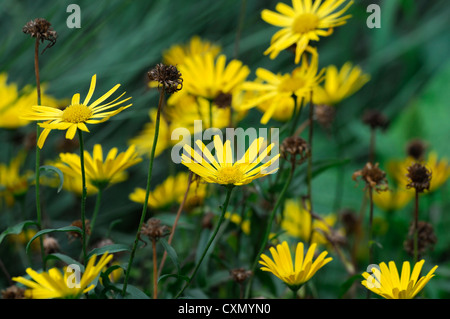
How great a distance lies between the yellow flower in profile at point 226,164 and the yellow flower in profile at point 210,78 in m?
0.15

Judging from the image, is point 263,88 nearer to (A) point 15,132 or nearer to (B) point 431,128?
(A) point 15,132

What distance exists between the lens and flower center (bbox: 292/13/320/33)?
25.0 inches

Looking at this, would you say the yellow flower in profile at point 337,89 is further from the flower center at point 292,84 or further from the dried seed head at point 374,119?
the flower center at point 292,84

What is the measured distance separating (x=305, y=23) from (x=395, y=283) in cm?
34

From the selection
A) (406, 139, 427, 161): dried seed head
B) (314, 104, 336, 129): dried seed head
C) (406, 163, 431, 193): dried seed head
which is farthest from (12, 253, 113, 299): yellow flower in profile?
(406, 139, 427, 161): dried seed head

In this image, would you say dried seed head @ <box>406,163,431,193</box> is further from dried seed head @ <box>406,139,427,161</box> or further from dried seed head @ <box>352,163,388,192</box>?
dried seed head @ <box>406,139,427,161</box>

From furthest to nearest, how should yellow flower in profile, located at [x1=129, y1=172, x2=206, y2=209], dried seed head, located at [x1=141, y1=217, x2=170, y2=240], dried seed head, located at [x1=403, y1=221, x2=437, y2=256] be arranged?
yellow flower in profile, located at [x1=129, y1=172, x2=206, y2=209], dried seed head, located at [x1=403, y1=221, x2=437, y2=256], dried seed head, located at [x1=141, y1=217, x2=170, y2=240]

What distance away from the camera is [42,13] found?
113 cm

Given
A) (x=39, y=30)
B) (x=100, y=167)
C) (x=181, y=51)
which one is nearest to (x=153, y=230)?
(x=100, y=167)

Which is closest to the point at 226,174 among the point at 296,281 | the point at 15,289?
the point at 296,281

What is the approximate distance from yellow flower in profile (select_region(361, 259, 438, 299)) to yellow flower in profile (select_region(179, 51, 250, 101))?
1.05ft

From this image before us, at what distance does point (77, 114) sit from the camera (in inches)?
18.9

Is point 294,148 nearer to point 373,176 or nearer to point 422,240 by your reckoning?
point 373,176

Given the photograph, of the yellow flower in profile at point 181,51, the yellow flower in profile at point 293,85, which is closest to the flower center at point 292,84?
the yellow flower in profile at point 293,85
